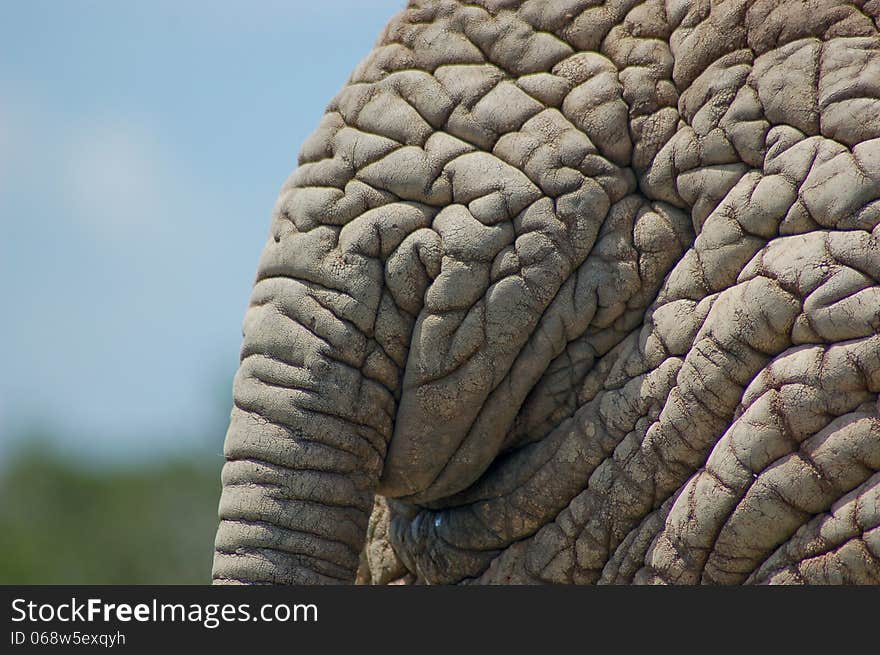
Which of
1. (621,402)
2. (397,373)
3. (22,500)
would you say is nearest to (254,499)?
(397,373)

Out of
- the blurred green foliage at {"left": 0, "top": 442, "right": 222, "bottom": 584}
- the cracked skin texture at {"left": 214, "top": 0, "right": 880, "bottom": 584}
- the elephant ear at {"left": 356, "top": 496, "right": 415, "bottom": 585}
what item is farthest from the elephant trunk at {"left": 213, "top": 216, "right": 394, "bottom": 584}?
the blurred green foliage at {"left": 0, "top": 442, "right": 222, "bottom": 584}

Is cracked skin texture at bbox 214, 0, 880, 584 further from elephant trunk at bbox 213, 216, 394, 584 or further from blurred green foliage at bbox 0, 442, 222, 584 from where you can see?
blurred green foliage at bbox 0, 442, 222, 584

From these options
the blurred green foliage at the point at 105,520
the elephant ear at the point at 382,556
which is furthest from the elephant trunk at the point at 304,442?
the blurred green foliage at the point at 105,520

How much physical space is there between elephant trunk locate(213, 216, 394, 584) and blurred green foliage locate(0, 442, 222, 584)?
18.9m

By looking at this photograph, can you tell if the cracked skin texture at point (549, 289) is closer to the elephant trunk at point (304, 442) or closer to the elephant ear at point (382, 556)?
the elephant trunk at point (304, 442)

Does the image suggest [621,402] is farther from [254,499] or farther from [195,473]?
[195,473]

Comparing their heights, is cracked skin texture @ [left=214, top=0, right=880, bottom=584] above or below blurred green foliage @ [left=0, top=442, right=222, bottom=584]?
below

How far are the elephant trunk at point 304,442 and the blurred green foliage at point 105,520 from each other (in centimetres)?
1891

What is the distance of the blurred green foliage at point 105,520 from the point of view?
1007 inches

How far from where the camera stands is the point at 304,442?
4672 mm

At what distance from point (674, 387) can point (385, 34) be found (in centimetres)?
177

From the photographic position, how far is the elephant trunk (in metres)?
4.65

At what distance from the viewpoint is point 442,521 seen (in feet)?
17.0

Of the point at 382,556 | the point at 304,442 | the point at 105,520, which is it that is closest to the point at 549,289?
the point at 304,442
